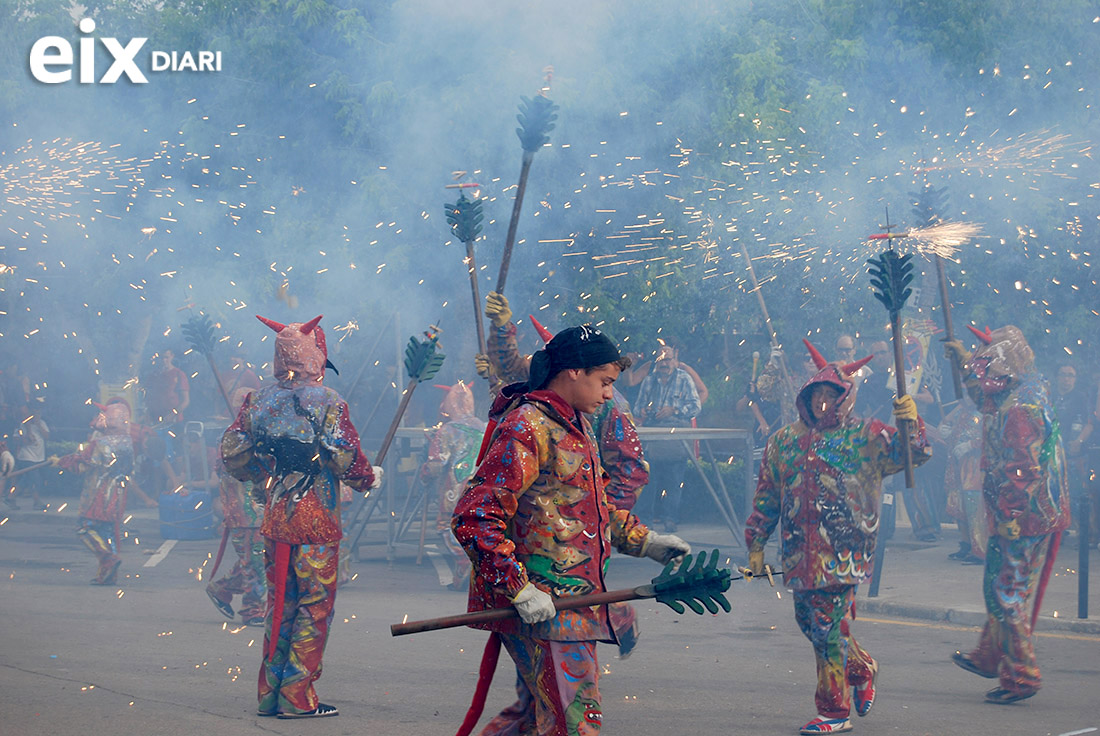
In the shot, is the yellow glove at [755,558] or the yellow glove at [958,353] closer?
the yellow glove at [755,558]

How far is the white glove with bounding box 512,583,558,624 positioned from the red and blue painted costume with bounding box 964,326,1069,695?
382cm

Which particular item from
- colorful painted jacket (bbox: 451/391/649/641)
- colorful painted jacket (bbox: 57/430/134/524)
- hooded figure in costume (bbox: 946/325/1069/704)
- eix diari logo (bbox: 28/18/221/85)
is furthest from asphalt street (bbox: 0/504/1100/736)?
eix diari logo (bbox: 28/18/221/85)

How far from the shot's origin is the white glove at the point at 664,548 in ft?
14.8

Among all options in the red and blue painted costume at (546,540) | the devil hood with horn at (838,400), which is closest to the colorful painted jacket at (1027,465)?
the devil hood with horn at (838,400)

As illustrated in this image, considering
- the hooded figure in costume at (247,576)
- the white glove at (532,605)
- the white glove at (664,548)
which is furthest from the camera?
the hooded figure in costume at (247,576)

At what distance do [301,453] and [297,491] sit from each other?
0.20m

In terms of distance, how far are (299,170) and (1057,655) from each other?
11.6m

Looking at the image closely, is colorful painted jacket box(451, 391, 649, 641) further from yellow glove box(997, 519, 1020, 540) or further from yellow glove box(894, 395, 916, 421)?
yellow glove box(997, 519, 1020, 540)

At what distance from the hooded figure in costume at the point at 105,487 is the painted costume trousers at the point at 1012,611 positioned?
752 cm

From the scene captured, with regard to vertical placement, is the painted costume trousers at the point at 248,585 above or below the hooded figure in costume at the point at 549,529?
below

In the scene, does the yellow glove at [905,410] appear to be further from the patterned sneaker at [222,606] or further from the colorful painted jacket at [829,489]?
the patterned sneaker at [222,606]

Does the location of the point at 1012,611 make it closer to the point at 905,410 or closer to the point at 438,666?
the point at 905,410

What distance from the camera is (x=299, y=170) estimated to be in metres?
16.4

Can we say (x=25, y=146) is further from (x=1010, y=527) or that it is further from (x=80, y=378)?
(x=1010, y=527)
